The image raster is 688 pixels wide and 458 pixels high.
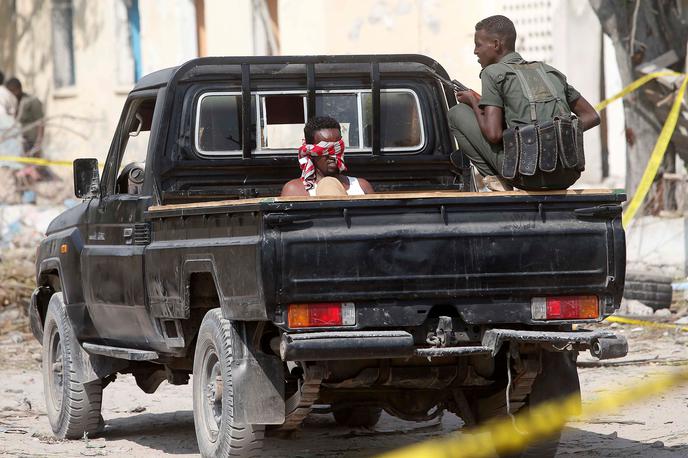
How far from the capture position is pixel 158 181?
767 centimetres

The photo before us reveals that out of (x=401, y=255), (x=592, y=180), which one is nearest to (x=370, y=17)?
(x=592, y=180)

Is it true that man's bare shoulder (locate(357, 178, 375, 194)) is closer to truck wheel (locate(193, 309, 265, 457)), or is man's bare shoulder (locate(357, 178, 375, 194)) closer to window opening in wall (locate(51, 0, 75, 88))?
truck wheel (locate(193, 309, 265, 457))

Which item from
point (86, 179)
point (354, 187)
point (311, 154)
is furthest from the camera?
point (86, 179)

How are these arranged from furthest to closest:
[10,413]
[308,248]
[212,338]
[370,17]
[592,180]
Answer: [370,17], [592,180], [10,413], [212,338], [308,248]

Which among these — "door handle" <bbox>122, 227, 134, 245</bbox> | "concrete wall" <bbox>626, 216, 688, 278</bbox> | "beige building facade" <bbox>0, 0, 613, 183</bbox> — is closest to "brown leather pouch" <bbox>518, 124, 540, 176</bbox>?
"door handle" <bbox>122, 227, 134, 245</bbox>

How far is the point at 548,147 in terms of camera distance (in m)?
6.55

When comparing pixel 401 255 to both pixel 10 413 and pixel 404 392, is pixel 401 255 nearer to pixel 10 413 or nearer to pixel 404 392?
pixel 404 392

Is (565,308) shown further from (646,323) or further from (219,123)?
(646,323)

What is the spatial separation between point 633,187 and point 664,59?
1334mm

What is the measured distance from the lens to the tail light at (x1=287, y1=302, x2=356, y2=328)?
620 cm

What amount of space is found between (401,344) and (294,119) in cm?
230

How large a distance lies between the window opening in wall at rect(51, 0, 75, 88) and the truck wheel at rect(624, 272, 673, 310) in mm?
15353

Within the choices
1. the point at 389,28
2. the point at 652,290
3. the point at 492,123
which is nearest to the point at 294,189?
the point at 492,123

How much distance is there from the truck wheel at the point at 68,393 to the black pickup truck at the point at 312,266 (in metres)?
0.02
